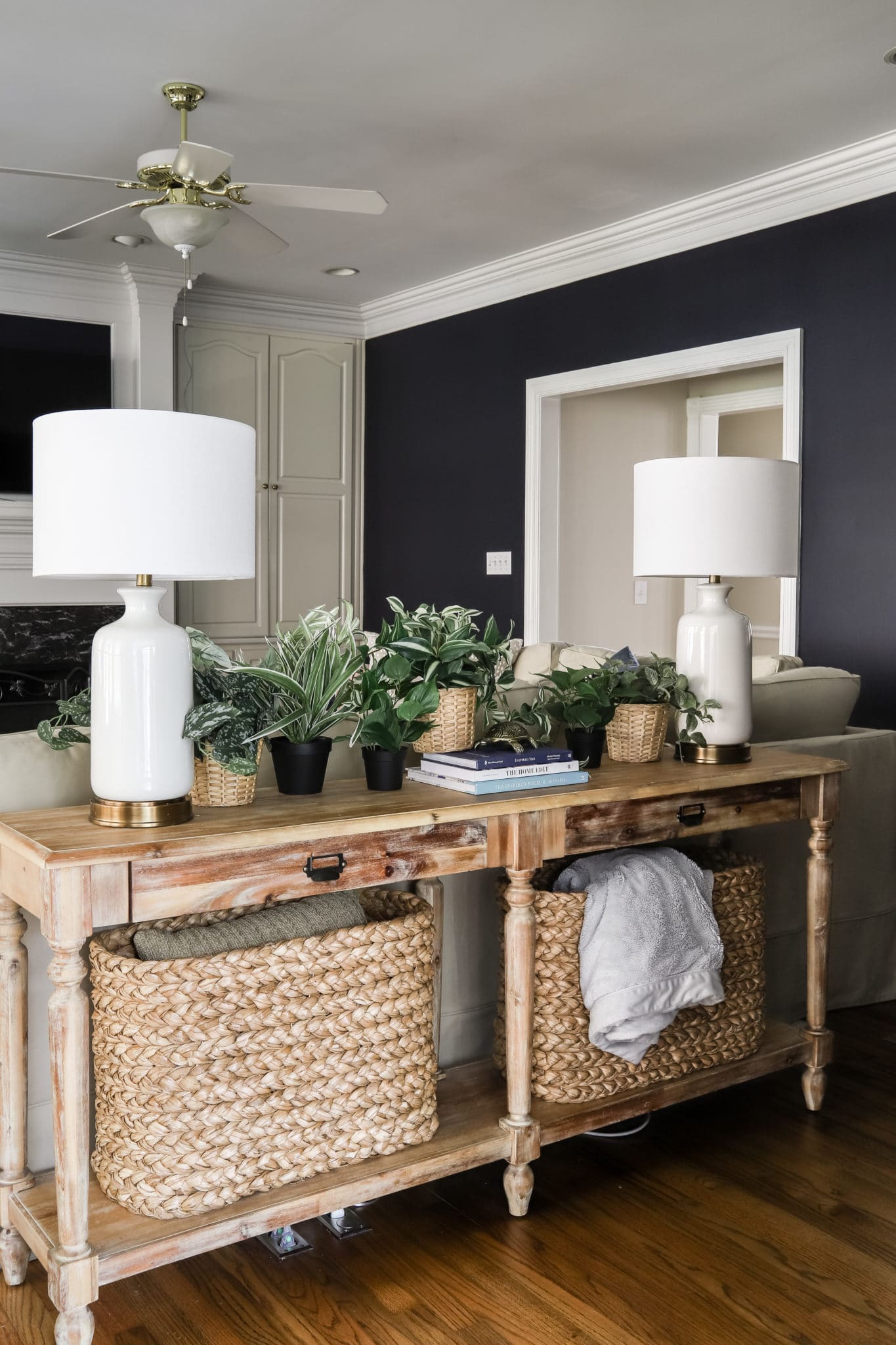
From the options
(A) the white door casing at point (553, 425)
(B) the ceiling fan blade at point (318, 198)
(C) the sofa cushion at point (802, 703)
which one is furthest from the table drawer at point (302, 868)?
(A) the white door casing at point (553, 425)

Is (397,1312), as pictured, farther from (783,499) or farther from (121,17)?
(121,17)

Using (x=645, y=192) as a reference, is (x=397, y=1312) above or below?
below

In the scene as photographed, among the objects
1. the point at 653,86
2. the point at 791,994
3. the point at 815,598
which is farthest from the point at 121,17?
the point at 791,994

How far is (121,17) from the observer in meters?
3.08

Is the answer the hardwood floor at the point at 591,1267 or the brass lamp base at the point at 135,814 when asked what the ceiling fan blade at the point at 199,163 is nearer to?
the brass lamp base at the point at 135,814

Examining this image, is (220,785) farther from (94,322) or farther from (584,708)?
(94,322)

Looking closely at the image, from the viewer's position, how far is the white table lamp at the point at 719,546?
2502 millimetres

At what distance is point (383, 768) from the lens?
82.9 inches

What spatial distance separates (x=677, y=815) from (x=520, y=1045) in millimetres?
542

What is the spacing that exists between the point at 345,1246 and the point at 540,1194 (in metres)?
0.40

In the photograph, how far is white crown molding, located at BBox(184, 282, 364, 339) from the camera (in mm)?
6000

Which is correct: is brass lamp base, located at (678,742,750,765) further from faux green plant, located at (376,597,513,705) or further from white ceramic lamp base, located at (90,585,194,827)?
white ceramic lamp base, located at (90,585,194,827)

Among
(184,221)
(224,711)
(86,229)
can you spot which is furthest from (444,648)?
(86,229)


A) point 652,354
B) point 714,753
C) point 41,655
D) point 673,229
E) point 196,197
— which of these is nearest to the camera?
point 714,753
